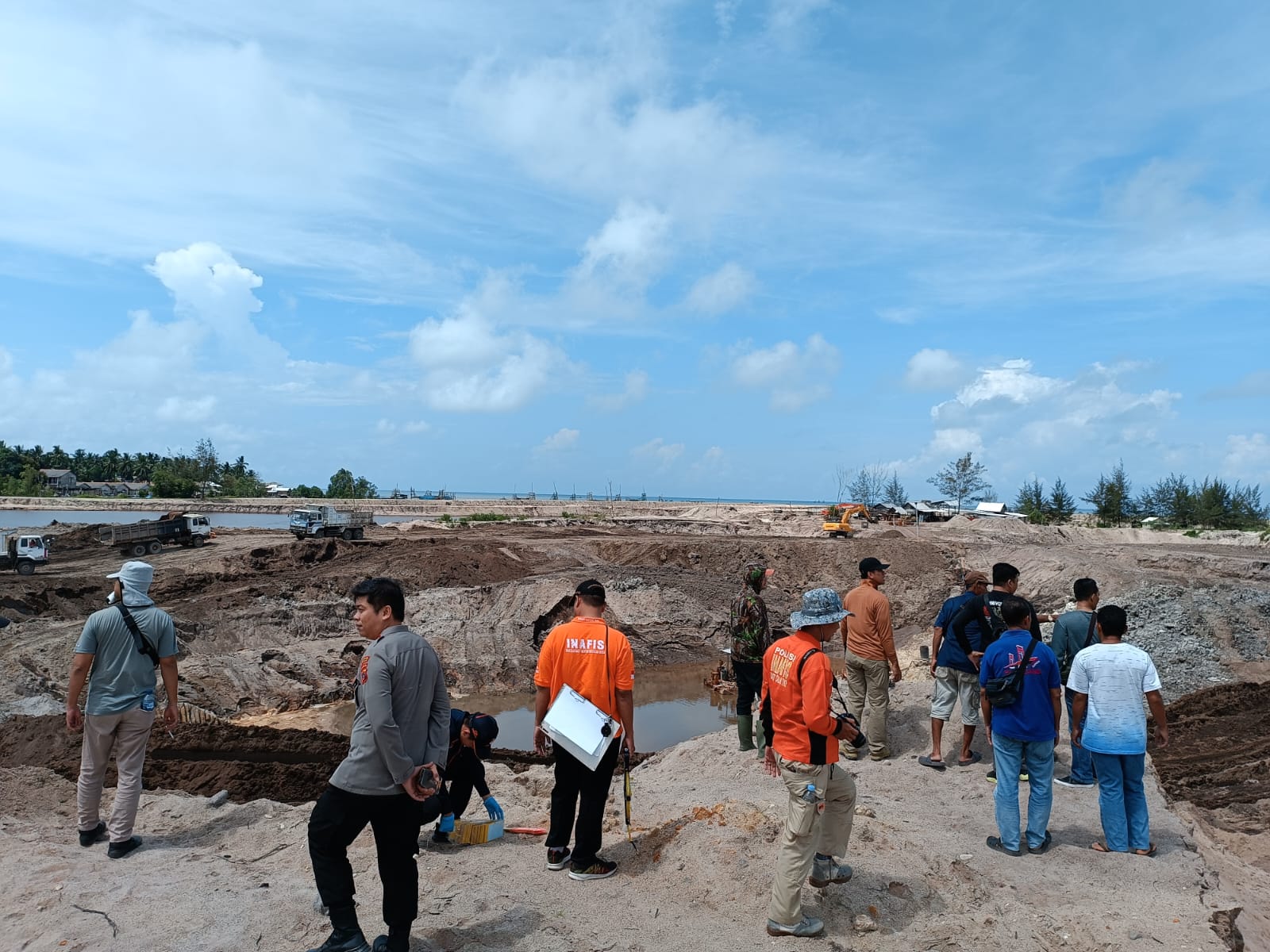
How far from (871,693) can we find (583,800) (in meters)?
4.02

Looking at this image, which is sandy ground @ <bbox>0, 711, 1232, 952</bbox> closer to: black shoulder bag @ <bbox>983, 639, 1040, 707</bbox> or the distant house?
black shoulder bag @ <bbox>983, 639, 1040, 707</bbox>

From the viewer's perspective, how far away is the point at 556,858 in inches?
202

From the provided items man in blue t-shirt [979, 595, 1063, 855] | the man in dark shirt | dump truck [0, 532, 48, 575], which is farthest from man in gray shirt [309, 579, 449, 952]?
dump truck [0, 532, 48, 575]

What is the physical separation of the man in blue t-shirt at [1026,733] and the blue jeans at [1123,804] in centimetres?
41

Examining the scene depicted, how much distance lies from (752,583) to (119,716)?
523 centimetres

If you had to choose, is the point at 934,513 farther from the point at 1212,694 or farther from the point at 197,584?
the point at 197,584

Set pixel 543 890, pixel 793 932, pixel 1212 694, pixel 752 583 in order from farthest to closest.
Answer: pixel 1212 694
pixel 752 583
pixel 543 890
pixel 793 932

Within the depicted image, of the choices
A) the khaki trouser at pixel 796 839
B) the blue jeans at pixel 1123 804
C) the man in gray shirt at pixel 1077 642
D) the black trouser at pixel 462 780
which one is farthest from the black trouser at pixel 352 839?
the man in gray shirt at pixel 1077 642

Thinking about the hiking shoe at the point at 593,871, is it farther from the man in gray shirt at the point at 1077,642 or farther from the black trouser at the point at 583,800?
the man in gray shirt at the point at 1077,642

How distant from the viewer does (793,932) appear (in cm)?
438

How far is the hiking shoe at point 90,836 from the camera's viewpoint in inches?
226

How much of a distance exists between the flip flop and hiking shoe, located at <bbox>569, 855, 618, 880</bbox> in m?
2.87

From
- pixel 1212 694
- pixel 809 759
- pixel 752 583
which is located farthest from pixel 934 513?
pixel 809 759

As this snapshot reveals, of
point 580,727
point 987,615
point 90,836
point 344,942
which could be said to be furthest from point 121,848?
point 987,615
